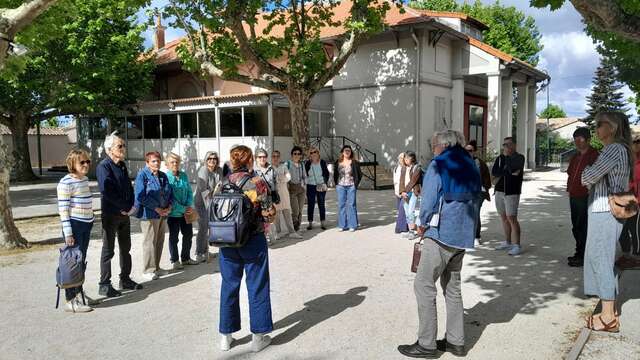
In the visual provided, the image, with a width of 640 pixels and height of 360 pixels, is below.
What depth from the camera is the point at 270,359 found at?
13.2 ft

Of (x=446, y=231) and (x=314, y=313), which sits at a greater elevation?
(x=446, y=231)

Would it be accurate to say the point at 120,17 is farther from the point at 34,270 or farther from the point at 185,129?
the point at 34,270

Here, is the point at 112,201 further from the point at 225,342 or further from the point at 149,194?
the point at 225,342

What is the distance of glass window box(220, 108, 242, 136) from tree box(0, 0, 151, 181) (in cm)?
527

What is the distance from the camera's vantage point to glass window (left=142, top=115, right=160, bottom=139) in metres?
24.3

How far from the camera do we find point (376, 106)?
21812mm

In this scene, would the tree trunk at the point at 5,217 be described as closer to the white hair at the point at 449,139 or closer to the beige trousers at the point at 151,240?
the beige trousers at the point at 151,240

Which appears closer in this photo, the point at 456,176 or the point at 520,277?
the point at 456,176

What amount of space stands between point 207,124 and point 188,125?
1.44m

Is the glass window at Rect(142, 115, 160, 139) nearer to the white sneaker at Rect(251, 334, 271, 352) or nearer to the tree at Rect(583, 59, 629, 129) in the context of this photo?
the white sneaker at Rect(251, 334, 271, 352)

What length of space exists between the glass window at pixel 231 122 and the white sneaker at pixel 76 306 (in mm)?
15916

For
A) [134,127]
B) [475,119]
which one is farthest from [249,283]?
[475,119]

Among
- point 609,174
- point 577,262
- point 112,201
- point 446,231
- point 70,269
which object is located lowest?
point 577,262

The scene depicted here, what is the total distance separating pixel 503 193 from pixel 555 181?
15.1 metres
